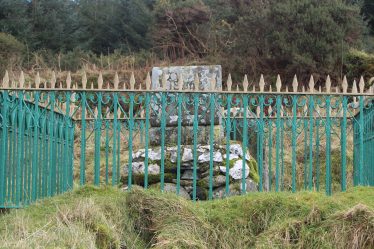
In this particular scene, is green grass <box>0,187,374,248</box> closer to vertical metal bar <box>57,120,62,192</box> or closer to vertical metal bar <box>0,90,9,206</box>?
vertical metal bar <box>0,90,9,206</box>

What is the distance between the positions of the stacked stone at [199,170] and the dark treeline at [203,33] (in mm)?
11175

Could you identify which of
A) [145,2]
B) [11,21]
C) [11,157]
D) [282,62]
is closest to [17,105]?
[11,157]

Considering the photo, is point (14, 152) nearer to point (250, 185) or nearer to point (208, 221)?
point (208, 221)

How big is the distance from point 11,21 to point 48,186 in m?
19.1

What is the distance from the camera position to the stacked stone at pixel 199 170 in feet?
24.0

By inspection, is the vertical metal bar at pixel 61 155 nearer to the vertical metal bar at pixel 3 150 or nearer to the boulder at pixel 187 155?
the vertical metal bar at pixel 3 150

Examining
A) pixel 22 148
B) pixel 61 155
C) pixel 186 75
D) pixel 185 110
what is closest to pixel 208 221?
pixel 22 148

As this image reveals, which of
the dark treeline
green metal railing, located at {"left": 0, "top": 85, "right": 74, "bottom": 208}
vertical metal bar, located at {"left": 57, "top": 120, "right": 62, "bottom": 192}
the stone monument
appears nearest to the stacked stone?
the stone monument

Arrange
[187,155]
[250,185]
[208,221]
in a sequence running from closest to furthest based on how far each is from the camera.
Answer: [208,221] → [187,155] → [250,185]

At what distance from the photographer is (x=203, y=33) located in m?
22.9

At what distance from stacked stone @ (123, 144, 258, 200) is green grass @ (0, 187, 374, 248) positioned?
6.00ft

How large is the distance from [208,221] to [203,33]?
18382 millimetres

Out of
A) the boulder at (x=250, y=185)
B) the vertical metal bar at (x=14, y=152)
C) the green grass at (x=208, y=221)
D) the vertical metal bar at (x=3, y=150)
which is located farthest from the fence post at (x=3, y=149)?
the boulder at (x=250, y=185)

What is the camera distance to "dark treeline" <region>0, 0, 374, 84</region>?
18.6 m
